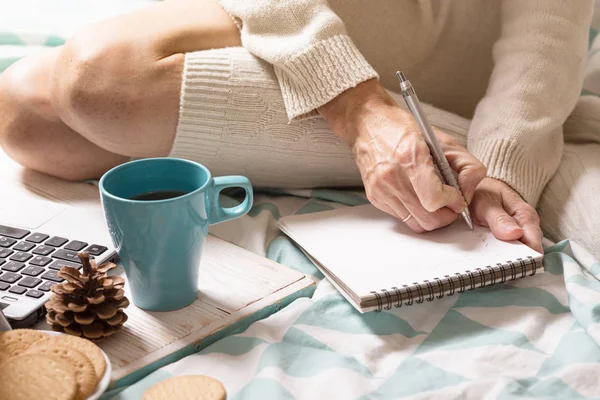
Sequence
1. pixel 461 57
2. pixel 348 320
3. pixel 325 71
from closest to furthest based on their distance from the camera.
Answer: pixel 348 320 < pixel 325 71 < pixel 461 57

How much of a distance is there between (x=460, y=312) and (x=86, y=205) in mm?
546

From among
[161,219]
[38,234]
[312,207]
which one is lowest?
[312,207]

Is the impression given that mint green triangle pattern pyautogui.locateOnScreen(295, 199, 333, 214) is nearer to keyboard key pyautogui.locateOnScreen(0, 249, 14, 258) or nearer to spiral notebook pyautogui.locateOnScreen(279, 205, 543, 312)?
spiral notebook pyautogui.locateOnScreen(279, 205, 543, 312)

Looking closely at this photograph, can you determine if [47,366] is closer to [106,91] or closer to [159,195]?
[159,195]

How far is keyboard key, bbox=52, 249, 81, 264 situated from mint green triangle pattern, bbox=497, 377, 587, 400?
0.49m

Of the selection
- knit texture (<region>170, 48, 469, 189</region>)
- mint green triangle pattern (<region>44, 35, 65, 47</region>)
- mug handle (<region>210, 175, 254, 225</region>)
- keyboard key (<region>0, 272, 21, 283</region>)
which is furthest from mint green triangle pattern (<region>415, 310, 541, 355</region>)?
mint green triangle pattern (<region>44, 35, 65, 47</region>)

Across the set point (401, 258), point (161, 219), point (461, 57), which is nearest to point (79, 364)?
point (161, 219)

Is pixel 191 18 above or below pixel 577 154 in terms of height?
above

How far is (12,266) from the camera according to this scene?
2.68ft

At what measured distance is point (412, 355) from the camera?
0.74 m

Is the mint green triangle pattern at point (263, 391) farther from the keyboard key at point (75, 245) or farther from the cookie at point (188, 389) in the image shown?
the keyboard key at point (75, 245)

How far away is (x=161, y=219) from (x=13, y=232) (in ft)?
0.97

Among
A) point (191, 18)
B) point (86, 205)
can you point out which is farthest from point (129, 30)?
point (86, 205)

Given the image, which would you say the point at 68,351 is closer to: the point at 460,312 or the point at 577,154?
the point at 460,312
